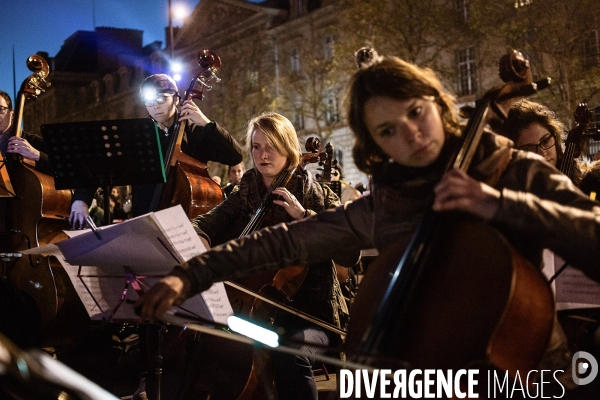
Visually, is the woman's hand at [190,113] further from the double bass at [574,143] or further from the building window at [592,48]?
the building window at [592,48]

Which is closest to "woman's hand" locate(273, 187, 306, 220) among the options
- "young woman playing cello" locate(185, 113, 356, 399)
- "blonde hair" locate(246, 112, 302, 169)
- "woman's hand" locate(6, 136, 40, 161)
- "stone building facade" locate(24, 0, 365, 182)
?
"young woman playing cello" locate(185, 113, 356, 399)

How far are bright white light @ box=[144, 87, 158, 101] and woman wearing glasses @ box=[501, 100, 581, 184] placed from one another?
2.67m

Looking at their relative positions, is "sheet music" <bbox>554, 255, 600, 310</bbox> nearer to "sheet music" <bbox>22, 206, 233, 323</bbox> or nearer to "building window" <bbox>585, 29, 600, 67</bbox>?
"sheet music" <bbox>22, 206, 233, 323</bbox>

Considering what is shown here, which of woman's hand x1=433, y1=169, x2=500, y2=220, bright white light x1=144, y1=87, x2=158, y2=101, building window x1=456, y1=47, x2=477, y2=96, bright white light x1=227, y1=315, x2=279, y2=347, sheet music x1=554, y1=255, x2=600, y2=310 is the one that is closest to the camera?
woman's hand x1=433, y1=169, x2=500, y2=220

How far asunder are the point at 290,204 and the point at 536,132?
1.50 metres

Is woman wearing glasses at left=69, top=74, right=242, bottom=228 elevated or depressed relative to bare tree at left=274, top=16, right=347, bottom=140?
depressed

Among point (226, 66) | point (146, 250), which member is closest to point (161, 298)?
point (146, 250)

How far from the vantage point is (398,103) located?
204 cm

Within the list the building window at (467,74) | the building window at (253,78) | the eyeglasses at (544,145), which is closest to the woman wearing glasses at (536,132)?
the eyeglasses at (544,145)

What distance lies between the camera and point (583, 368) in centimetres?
232

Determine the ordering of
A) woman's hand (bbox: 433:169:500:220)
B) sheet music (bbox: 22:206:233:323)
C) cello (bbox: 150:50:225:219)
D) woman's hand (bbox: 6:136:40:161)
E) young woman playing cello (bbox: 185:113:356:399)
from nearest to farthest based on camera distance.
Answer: woman's hand (bbox: 433:169:500:220) → sheet music (bbox: 22:206:233:323) → young woman playing cello (bbox: 185:113:356:399) → cello (bbox: 150:50:225:219) → woman's hand (bbox: 6:136:40:161)

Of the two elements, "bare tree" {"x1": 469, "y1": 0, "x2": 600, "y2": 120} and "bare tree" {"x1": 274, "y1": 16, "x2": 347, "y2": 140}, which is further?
"bare tree" {"x1": 274, "y1": 16, "x2": 347, "y2": 140}

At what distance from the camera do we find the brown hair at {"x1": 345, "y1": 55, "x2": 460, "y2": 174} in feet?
6.76

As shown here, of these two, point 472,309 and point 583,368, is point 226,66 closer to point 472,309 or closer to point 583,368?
point 583,368
